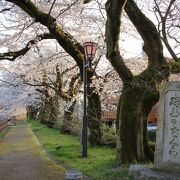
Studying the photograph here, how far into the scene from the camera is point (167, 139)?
307 inches

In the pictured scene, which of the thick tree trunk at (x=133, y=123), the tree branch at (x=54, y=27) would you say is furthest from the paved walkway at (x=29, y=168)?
the tree branch at (x=54, y=27)

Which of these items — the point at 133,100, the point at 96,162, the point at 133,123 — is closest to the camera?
the point at 133,123

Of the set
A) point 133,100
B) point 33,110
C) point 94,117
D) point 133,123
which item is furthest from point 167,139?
point 33,110

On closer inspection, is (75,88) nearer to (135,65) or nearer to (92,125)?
(135,65)

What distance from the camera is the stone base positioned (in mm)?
7341

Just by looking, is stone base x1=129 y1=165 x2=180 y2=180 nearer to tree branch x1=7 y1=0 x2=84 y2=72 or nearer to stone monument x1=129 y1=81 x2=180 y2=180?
stone monument x1=129 y1=81 x2=180 y2=180

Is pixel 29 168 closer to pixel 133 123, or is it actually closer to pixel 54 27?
pixel 133 123

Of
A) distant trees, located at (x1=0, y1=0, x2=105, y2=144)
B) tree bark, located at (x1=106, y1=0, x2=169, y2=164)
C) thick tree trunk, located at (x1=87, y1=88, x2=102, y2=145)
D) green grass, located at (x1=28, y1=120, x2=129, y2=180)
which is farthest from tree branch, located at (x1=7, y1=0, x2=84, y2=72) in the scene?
green grass, located at (x1=28, y1=120, x2=129, y2=180)

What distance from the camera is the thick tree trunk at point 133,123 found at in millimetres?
12312

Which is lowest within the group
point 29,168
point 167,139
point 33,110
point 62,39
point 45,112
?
point 29,168

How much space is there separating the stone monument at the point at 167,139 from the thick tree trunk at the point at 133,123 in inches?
168

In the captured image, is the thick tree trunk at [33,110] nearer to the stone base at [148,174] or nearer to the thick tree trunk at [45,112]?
the thick tree trunk at [45,112]

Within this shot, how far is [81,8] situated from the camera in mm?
22234

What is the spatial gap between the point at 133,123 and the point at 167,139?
4492 millimetres
